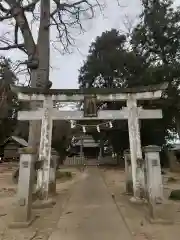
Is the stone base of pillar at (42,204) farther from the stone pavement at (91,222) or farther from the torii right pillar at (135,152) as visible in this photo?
the torii right pillar at (135,152)

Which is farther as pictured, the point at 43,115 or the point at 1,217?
the point at 43,115

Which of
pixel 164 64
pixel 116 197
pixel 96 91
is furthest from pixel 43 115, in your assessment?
pixel 164 64

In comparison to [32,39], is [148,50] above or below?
above

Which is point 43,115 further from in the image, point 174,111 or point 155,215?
point 174,111

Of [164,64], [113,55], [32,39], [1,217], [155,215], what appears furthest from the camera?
[113,55]

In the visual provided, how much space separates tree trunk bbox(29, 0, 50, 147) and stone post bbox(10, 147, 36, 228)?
17.6 ft

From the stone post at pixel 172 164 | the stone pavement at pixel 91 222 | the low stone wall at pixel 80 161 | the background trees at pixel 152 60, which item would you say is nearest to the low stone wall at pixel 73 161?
the low stone wall at pixel 80 161

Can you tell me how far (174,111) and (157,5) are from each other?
25.0ft

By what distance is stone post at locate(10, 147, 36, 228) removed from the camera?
5.78 meters

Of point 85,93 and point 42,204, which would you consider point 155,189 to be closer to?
point 42,204

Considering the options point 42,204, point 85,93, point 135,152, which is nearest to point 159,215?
point 135,152

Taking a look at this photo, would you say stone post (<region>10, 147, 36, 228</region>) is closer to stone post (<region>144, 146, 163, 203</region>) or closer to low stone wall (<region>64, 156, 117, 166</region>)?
stone post (<region>144, 146, 163, 203</region>)

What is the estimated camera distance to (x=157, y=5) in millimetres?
21953

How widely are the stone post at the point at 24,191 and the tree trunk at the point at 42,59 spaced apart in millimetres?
5366
